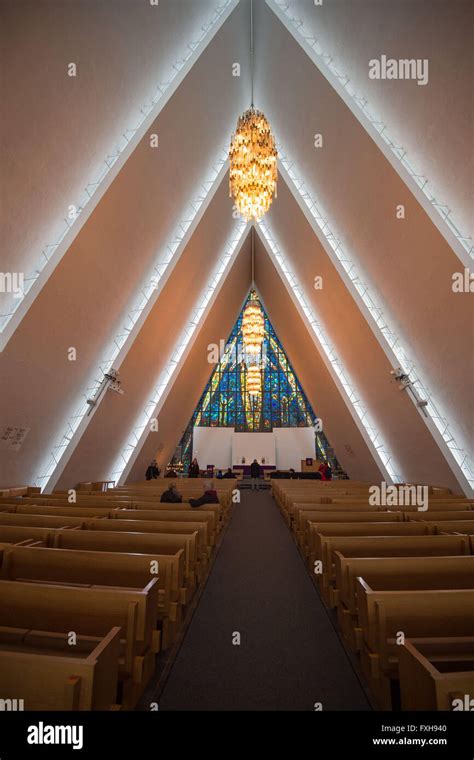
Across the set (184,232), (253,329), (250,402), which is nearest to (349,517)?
(184,232)

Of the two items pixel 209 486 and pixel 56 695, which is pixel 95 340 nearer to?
pixel 209 486

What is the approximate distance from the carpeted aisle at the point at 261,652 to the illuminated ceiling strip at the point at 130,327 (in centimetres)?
490

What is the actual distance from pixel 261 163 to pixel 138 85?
293 centimetres

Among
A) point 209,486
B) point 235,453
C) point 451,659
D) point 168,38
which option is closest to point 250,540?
point 209,486

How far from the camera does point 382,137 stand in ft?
21.2

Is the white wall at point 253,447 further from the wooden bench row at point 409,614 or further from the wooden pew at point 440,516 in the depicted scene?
the wooden bench row at point 409,614

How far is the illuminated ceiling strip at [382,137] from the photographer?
18.4ft

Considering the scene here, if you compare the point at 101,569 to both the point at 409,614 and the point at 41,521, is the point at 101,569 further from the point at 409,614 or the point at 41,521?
the point at 409,614

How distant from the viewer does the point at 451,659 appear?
1.89m

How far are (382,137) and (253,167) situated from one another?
251 cm

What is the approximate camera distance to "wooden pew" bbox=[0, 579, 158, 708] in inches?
79.6

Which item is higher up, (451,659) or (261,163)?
(261,163)

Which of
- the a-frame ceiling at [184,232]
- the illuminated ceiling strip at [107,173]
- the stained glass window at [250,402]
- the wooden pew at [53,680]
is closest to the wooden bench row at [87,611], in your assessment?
the wooden pew at [53,680]

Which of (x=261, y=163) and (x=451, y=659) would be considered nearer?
(x=451, y=659)
